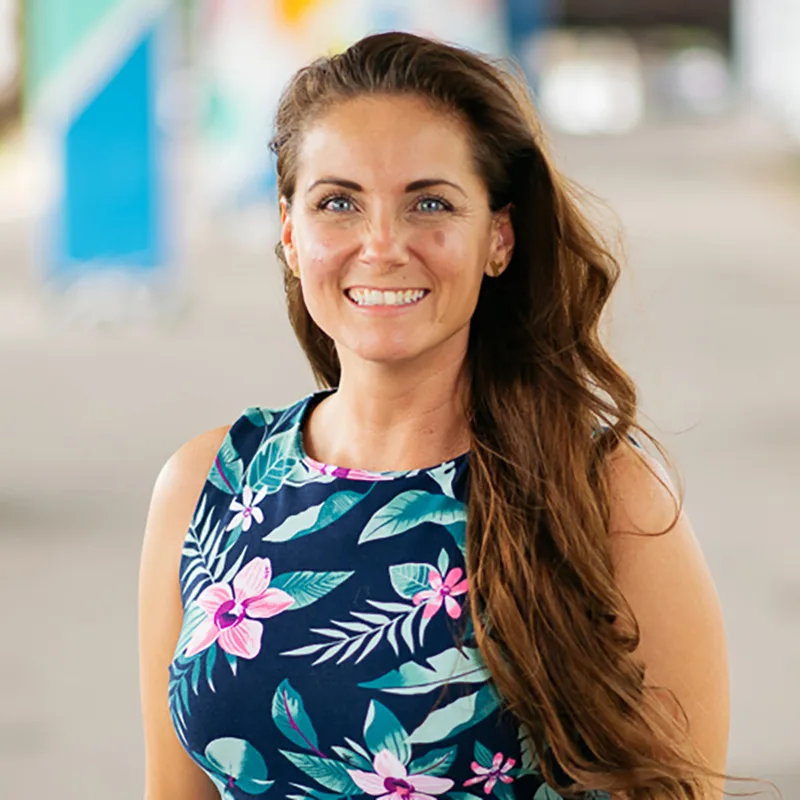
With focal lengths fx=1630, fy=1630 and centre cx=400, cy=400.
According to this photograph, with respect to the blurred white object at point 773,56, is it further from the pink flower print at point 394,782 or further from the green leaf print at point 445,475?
the pink flower print at point 394,782

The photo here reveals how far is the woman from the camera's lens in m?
1.64

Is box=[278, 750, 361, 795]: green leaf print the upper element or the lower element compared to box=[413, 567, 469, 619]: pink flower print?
lower

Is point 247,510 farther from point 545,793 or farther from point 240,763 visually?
point 545,793

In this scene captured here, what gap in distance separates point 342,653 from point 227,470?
29 centimetres

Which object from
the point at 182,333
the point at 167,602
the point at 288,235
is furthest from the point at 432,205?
the point at 182,333

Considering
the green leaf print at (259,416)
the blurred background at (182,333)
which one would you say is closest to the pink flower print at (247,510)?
the green leaf print at (259,416)

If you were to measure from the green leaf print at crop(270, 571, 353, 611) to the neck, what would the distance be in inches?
6.4

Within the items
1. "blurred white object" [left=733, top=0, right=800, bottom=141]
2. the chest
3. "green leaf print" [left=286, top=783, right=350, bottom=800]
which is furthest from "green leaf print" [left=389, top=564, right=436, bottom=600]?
"blurred white object" [left=733, top=0, right=800, bottom=141]

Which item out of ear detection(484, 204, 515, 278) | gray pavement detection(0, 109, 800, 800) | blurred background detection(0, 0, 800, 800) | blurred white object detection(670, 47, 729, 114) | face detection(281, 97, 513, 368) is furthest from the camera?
blurred white object detection(670, 47, 729, 114)

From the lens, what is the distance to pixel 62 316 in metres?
10.3

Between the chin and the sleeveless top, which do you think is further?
the chin

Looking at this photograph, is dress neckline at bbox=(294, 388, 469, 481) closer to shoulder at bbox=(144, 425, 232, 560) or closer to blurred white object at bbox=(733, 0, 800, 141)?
shoulder at bbox=(144, 425, 232, 560)

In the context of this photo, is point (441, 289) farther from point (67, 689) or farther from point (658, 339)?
point (658, 339)

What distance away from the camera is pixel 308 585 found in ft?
5.54
